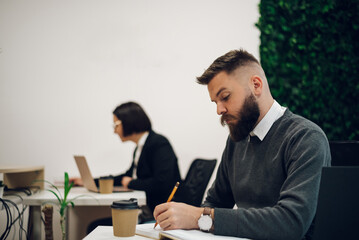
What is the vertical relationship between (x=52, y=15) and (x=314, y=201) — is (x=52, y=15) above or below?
above

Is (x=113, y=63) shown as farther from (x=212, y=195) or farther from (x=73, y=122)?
(x=212, y=195)

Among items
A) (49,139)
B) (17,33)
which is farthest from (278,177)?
(17,33)

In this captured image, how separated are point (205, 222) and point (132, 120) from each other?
1.88m

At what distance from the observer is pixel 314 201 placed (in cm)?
102

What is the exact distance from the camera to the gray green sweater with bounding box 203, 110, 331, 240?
98cm

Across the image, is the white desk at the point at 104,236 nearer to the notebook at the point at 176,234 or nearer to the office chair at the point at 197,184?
the notebook at the point at 176,234

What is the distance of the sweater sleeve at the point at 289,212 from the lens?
0.98 meters

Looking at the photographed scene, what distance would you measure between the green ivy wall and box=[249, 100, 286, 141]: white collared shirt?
1868mm

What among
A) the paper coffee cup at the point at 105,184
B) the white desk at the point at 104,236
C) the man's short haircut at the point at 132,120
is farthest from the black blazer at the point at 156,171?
the white desk at the point at 104,236

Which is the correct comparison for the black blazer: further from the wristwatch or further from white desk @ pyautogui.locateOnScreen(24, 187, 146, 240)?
the wristwatch

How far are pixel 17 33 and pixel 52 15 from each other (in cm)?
37

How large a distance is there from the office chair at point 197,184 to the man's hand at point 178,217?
1296mm

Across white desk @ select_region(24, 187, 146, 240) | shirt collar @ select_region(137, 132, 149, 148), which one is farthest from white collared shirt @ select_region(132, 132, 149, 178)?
white desk @ select_region(24, 187, 146, 240)

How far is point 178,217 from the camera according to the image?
40.5 inches
